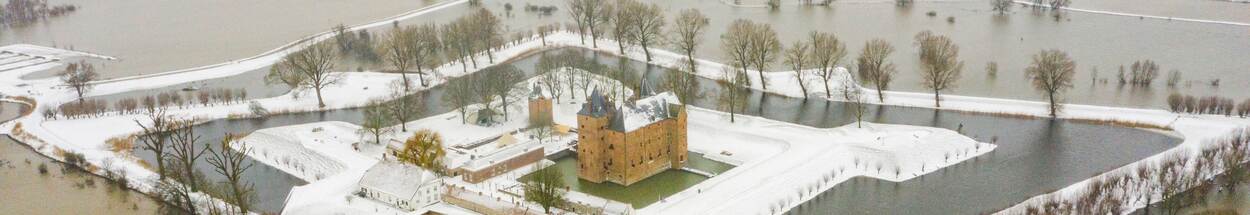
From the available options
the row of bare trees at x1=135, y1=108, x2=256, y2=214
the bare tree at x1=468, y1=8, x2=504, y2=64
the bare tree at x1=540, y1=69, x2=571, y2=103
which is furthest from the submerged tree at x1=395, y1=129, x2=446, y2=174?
the bare tree at x1=468, y1=8, x2=504, y2=64

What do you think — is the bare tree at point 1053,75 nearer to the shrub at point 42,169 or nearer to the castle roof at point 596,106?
the castle roof at point 596,106

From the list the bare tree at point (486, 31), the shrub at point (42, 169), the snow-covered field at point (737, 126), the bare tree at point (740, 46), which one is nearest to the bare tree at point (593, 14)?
the snow-covered field at point (737, 126)

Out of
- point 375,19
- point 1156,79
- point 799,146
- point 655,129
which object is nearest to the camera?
point 655,129

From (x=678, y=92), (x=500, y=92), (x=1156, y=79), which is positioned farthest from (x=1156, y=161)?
(x=500, y=92)

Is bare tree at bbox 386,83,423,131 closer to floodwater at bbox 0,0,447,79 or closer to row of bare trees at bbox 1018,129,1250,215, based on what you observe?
floodwater at bbox 0,0,447,79

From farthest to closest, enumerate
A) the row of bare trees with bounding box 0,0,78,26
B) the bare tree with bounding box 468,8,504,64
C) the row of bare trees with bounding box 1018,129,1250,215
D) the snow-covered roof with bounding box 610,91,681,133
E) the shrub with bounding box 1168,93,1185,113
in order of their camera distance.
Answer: the row of bare trees with bounding box 0,0,78,26, the bare tree with bounding box 468,8,504,64, the shrub with bounding box 1168,93,1185,113, the snow-covered roof with bounding box 610,91,681,133, the row of bare trees with bounding box 1018,129,1250,215

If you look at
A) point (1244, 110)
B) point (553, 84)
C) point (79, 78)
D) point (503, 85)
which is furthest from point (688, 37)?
point (79, 78)

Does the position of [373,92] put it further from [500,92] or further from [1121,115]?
[1121,115]
